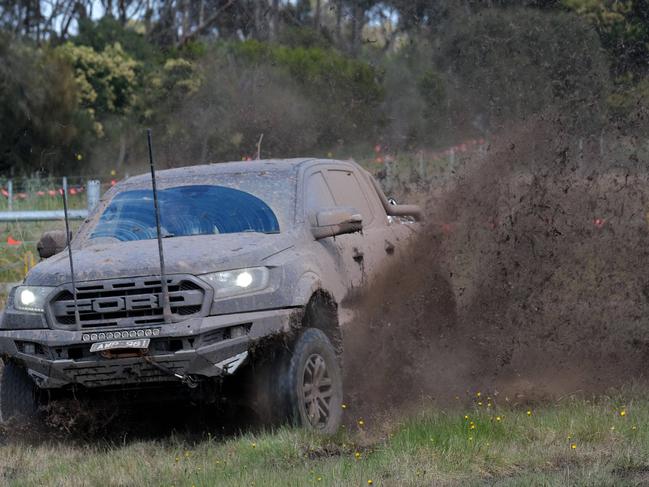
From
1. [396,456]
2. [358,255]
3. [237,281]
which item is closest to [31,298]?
[237,281]

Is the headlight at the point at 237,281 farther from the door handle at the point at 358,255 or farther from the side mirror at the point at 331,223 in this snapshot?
the door handle at the point at 358,255

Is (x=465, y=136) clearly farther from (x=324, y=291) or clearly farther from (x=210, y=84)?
(x=324, y=291)

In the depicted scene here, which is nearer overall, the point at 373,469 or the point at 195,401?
the point at 373,469

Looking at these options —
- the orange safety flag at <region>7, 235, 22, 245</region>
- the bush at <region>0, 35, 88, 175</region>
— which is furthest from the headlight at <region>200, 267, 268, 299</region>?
the bush at <region>0, 35, 88, 175</region>

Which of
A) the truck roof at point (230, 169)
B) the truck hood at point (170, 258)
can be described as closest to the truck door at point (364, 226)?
the truck roof at point (230, 169)

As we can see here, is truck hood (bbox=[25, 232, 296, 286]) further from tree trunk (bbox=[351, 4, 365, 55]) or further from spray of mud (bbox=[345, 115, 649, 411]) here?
tree trunk (bbox=[351, 4, 365, 55])

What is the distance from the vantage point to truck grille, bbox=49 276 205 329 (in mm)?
7617

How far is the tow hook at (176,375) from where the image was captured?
7500 mm

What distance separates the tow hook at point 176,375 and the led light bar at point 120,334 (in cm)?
13

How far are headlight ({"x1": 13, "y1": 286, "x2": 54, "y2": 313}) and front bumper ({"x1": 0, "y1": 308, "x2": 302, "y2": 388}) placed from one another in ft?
0.54

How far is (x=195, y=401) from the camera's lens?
799 cm

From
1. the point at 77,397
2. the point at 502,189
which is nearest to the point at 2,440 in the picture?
the point at 77,397

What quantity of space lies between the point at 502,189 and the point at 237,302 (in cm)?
462

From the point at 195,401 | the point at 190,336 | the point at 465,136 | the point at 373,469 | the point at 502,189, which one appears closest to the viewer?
the point at 373,469
